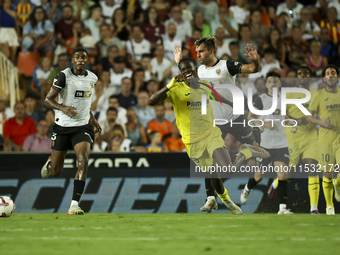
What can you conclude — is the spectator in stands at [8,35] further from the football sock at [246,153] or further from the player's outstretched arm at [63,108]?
the football sock at [246,153]

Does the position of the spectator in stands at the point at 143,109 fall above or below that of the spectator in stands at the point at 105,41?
below

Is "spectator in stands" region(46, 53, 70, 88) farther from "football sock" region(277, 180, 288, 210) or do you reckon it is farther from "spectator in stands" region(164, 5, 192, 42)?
"football sock" region(277, 180, 288, 210)

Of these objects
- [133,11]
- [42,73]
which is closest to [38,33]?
[42,73]

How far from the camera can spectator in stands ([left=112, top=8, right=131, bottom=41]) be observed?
13.3 m

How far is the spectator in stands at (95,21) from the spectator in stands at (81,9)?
0.19 meters

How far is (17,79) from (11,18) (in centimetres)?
183

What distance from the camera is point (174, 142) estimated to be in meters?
Result: 10.5

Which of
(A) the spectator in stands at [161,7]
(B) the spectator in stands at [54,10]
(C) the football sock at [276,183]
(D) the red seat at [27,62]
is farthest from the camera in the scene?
(A) the spectator in stands at [161,7]

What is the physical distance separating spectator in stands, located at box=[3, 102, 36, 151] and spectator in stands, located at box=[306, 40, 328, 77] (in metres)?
7.36

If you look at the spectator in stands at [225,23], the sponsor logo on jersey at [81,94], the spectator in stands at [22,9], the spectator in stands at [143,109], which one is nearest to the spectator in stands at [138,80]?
the spectator in stands at [143,109]

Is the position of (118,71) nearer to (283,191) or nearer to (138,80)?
(138,80)

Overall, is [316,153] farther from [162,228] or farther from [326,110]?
[162,228]

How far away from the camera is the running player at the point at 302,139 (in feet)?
29.1

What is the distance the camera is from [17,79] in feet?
39.9
